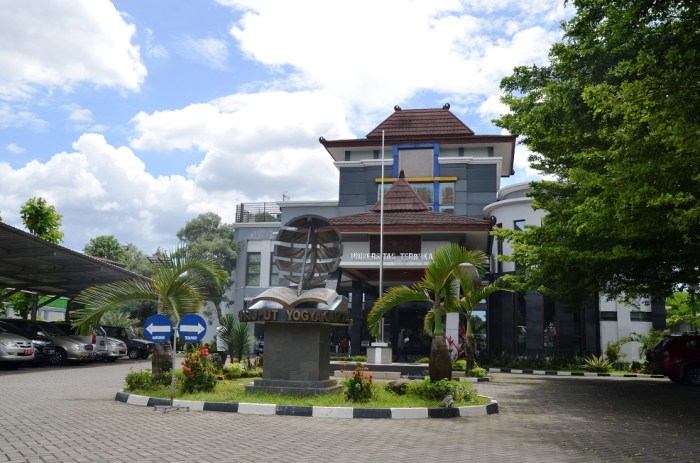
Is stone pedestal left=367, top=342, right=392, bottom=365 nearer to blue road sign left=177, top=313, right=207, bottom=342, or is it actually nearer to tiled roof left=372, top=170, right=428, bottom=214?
tiled roof left=372, top=170, right=428, bottom=214

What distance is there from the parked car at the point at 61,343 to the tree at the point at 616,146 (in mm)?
16546

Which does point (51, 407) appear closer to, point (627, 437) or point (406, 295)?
point (406, 295)

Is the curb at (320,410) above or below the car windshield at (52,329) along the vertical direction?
below

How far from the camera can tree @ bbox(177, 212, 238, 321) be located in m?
44.8

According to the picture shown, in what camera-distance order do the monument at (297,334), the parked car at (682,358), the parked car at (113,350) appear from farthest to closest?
the parked car at (113,350) → the parked car at (682,358) → the monument at (297,334)

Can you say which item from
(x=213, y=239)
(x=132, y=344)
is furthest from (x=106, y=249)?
(x=132, y=344)

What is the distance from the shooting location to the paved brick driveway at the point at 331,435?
23.6ft

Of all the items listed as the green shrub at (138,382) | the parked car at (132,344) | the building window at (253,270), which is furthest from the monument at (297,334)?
the building window at (253,270)

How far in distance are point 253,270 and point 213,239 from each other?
3.83 meters

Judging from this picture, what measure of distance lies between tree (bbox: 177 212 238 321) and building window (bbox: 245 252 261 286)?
3.68ft

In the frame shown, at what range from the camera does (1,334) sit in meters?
19.8

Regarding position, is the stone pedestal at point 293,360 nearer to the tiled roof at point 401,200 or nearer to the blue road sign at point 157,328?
the blue road sign at point 157,328

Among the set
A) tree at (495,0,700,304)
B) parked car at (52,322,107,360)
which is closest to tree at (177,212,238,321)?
parked car at (52,322,107,360)

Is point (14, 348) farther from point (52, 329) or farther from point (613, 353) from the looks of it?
point (613, 353)
